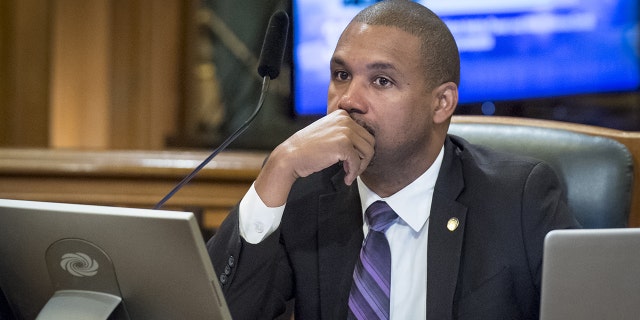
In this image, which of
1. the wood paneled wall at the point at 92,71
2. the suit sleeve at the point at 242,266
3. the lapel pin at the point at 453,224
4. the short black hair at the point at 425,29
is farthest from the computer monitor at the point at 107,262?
the wood paneled wall at the point at 92,71

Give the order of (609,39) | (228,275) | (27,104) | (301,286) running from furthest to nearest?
1. (27,104)
2. (609,39)
3. (301,286)
4. (228,275)

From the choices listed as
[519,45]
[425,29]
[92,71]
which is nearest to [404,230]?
[425,29]

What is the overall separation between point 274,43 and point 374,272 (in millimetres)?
438

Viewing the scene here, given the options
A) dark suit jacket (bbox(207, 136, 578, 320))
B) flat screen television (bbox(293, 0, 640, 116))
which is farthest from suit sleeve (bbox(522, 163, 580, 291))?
flat screen television (bbox(293, 0, 640, 116))

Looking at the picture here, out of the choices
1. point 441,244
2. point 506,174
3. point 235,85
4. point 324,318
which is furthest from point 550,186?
point 235,85

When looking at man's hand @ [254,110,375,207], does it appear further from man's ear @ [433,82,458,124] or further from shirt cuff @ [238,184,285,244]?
man's ear @ [433,82,458,124]

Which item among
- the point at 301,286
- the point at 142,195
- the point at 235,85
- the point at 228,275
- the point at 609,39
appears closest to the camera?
the point at 228,275

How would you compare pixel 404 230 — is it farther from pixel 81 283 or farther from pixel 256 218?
pixel 81 283

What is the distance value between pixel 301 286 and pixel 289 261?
0.05 metres

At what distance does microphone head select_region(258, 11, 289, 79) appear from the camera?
5.00 ft

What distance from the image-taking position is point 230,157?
2.39m

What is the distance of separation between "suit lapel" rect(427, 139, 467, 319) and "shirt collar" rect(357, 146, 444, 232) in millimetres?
27

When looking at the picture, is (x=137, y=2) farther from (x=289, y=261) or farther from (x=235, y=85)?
(x=289, y=261)

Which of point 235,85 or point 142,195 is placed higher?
point 235,85
